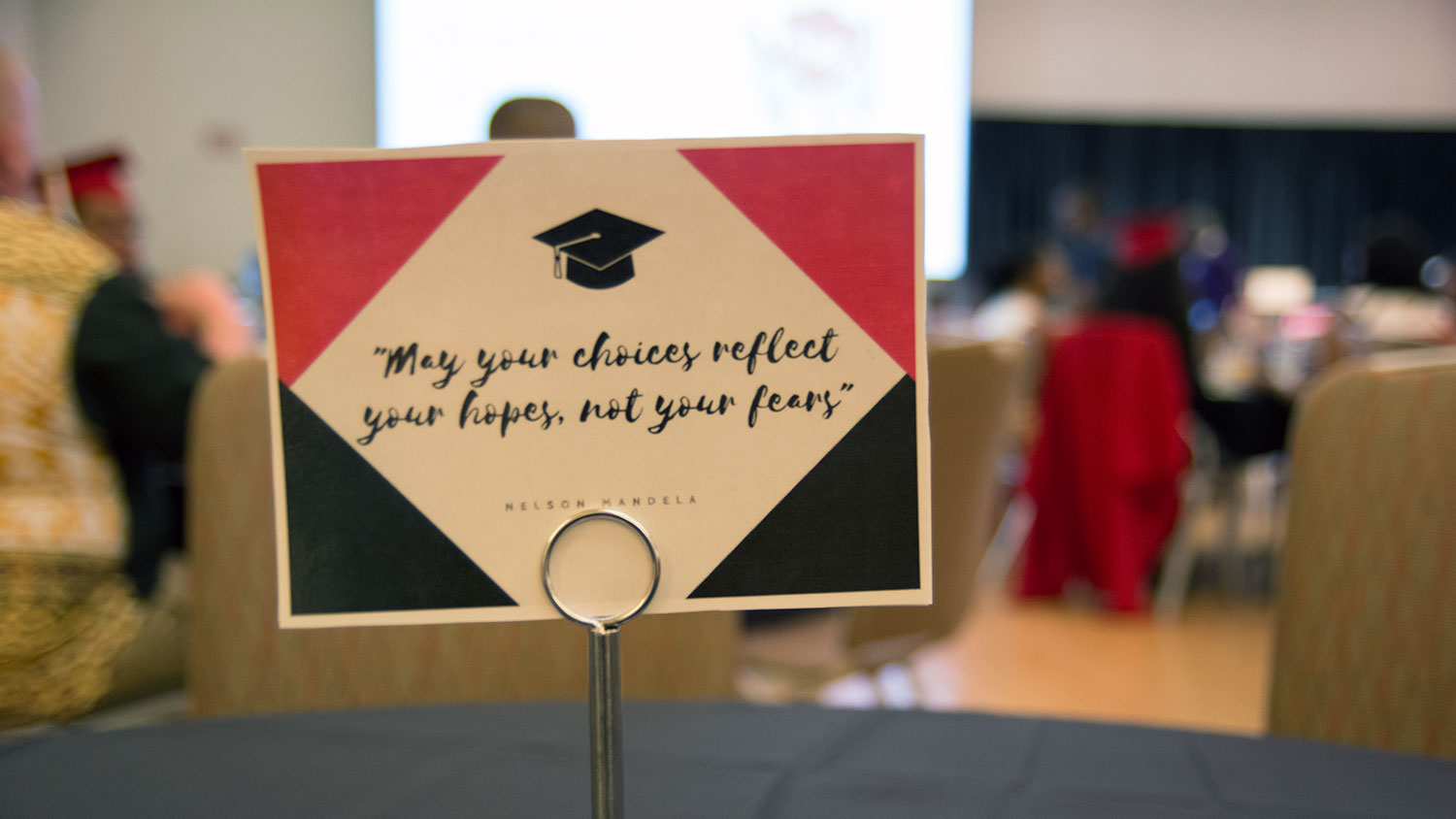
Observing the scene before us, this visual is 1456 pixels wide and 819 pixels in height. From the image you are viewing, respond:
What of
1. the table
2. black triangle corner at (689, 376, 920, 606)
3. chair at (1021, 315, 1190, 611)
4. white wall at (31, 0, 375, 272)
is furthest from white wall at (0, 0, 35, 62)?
black triangle corner at (689, 376, 920, 606)

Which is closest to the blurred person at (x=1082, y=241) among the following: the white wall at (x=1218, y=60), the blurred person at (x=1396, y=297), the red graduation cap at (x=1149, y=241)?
the blurred person at (x=1396, y=297)

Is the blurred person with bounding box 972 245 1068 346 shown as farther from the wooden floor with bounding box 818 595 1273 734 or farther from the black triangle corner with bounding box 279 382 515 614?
the black triangle corner with bounding box 279 382 515 614

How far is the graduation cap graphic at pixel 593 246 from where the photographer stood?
1.18 ft

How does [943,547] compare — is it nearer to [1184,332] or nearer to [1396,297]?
[1184,332]

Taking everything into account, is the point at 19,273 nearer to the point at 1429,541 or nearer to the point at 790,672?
the point at 790,672

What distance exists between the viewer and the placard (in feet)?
1.18

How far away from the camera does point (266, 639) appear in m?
0.83

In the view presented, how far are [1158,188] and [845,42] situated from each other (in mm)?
5128

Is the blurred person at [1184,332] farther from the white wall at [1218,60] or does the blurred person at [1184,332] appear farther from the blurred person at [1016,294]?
the white wall at [1218,60]

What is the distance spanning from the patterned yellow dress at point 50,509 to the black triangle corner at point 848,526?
114 cm

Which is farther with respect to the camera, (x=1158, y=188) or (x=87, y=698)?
(x=1158, y=188)

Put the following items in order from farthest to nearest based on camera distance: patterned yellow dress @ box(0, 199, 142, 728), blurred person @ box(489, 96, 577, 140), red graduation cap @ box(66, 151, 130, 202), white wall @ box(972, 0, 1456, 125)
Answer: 1. white wall @ box(972, 0, 1456, 125)
2. red graduation cap @ box(66, 151, 130, 202)
3. patterned yellow dress @ box(0, 199, 142, 728)
4. blurred person @ box(489, 96, 577, 140)

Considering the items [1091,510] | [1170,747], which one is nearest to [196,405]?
[1170,747]

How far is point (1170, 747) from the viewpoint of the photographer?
0.52 meters
